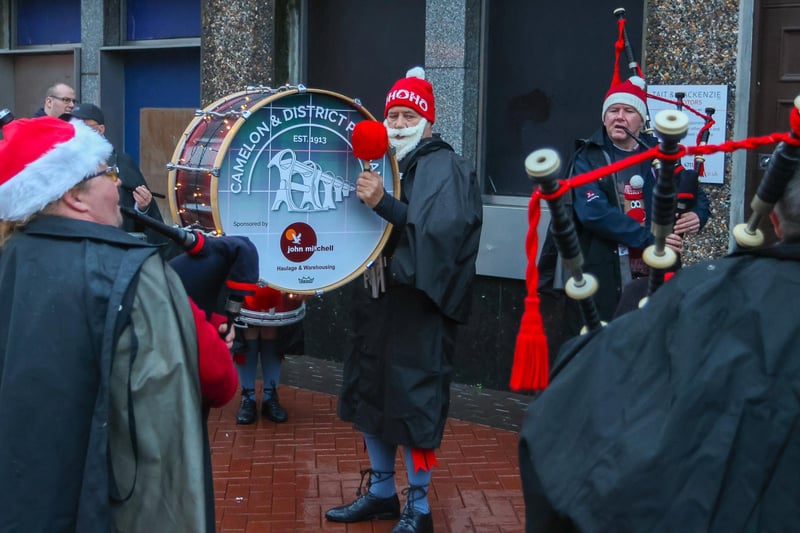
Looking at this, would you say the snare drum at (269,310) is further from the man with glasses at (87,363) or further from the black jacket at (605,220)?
the man with glasses at (87,363)

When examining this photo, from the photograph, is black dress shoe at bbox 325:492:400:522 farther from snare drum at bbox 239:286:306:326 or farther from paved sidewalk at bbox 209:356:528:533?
snare drum at bbox 239:286:306:326

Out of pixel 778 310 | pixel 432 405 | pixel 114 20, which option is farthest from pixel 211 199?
pixel 114 20

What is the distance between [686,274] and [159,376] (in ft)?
4.49

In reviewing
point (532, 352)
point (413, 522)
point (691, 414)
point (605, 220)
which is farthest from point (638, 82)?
point (691, 414)

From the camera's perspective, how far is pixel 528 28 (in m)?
7.69

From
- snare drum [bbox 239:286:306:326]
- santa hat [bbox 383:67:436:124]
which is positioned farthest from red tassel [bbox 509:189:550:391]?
snare drum [bbox 239:286:306:326]

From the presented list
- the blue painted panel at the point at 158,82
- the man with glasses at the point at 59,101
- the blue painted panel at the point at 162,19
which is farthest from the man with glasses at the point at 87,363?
the blue painted panel at the point at 162,19

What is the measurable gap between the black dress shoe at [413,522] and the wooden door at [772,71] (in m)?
2.72

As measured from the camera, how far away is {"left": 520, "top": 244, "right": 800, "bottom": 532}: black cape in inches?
73.3

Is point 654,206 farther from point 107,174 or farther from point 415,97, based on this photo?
point 415,97

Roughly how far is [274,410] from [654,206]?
197 inches

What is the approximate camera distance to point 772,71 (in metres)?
6.55

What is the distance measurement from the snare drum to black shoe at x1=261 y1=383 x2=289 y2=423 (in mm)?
477

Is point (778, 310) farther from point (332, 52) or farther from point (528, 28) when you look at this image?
point (332, 52)
